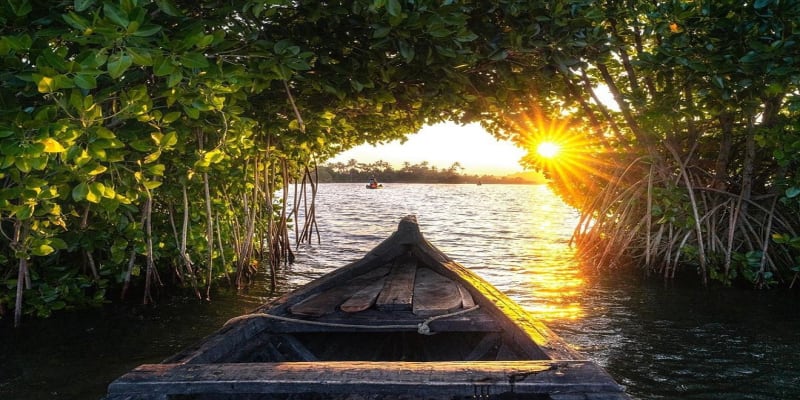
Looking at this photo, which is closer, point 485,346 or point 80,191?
point 80,191

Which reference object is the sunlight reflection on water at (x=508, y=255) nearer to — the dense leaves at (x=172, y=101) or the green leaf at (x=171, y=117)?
the dense leaves at (x=172, y=101)

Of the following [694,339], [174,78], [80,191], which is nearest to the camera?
[174,78]

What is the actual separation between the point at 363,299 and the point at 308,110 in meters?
3.14

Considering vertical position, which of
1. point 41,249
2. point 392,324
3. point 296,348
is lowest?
point 296,348

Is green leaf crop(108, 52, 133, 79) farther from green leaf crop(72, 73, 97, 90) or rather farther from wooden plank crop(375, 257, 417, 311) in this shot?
wooden plank crop(375, 257, 417, 311)

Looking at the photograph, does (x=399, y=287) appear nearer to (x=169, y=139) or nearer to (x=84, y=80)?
(x=169, y=139)

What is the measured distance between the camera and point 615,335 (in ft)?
18.8

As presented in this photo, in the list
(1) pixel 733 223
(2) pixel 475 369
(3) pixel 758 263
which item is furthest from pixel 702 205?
(2) pixel 475 369

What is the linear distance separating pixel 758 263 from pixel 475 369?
7187 mm

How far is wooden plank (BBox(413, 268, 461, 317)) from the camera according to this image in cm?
369

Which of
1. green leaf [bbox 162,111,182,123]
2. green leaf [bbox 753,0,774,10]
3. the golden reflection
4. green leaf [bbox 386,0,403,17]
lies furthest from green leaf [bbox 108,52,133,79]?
the golden reflection

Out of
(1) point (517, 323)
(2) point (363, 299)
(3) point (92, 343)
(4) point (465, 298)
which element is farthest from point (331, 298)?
(3) point (92, 343)

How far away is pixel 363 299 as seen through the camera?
402 centimetres

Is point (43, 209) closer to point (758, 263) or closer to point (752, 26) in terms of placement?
point (752, 26)
